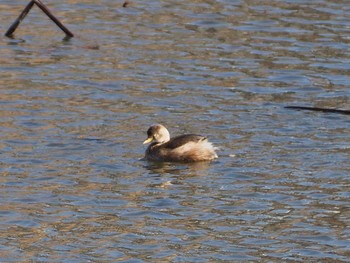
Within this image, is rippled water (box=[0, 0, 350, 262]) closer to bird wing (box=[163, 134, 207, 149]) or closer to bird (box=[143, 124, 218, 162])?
bird (box=[143, 124, 218, 162])

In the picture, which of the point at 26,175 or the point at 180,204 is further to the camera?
the point at 26,175

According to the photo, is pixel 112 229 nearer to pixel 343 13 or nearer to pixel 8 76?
pixel 8 76

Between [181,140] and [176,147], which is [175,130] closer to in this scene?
[176,147]

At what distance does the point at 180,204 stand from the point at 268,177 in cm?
139

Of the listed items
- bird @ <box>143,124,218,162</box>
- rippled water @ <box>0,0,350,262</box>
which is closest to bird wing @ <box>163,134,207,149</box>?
bird @ <box>143,124,218,162</box>

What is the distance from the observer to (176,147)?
14.8 m

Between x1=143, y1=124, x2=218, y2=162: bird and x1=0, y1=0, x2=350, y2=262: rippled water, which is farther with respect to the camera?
x1=143, y1=124, x2=218, y2=162: bird

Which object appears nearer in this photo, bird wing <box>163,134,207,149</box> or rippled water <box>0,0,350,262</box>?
rippled water <box>0,0,350,262</box>

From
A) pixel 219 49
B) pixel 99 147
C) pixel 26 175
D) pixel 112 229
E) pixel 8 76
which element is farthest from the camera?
pixel 219 49

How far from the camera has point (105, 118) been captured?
1639cm

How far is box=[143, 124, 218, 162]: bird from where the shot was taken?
14531 millimetres

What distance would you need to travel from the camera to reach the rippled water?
1159cm

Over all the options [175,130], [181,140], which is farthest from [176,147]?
[175,130]

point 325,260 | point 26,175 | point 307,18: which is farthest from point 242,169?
point 307,18
